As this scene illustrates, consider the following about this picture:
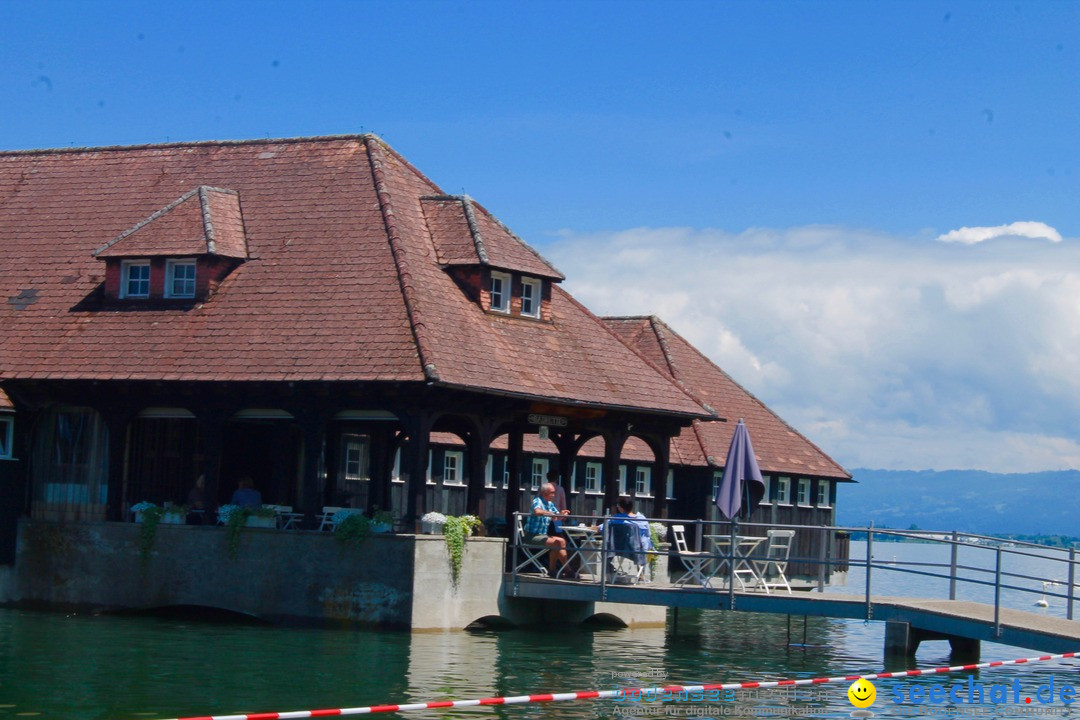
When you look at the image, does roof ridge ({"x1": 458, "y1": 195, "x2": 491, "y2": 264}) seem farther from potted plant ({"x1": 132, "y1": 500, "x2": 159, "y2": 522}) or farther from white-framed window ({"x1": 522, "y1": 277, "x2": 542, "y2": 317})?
potted plant ({"x1": 132, "y1": 500, "x2": 159, "y2": 522})

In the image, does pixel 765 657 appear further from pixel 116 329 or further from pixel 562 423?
pixel 116 329

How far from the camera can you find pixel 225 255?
3098 cm

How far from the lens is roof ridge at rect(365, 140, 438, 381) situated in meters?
27.6

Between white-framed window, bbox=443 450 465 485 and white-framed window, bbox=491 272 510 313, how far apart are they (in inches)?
401

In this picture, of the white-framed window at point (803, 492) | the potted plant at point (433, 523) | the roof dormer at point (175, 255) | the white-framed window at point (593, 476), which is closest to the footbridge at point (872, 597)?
the potted plant at point (433, 523)

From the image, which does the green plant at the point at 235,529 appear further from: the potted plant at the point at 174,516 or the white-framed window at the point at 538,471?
the white-framed window at the point at 538,471

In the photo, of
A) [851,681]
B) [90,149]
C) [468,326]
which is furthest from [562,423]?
Answer: [90,149]

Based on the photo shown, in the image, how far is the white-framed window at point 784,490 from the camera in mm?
47881

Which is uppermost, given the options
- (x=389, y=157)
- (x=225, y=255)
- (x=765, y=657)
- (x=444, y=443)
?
(x=389, y=157)

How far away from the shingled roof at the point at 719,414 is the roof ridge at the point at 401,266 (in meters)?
14.3

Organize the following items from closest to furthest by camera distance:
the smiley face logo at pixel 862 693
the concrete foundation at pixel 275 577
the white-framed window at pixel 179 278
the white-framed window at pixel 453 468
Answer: the smiley face logo at pixel 862 693
the concrete foundation at pixel 275 577
the white-framed window at pixel 179 278
the white-framed window at pixel 453 468

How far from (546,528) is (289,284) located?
20.6 feet

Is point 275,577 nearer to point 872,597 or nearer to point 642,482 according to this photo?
point 872,597

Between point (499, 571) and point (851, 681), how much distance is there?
7.66 meters
